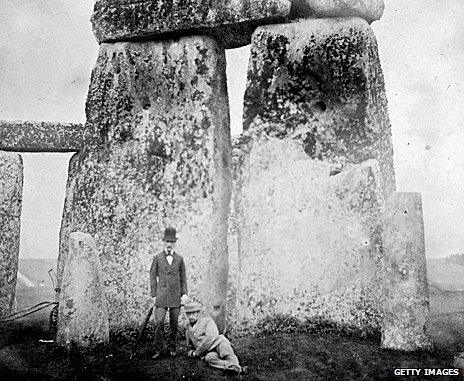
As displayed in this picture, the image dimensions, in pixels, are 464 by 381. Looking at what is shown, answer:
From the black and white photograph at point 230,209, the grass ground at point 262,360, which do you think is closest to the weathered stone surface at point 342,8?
the black and white photograph at point 230,209

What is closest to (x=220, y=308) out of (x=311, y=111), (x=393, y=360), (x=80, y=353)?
(x=80, y=353)

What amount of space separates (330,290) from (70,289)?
2.45 metres

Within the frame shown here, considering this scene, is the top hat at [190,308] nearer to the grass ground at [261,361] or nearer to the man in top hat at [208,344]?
the man in top hat at [208,344]

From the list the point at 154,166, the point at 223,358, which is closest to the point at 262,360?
the point at 223,358

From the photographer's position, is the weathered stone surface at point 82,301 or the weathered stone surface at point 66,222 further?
the weathered stone surface at point 66,222

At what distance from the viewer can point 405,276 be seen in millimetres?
4391

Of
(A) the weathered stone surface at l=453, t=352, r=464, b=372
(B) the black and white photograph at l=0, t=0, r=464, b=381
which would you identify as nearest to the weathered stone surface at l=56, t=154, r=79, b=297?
(B) the black and white photograph at l=0, t=0, r=464, b=381

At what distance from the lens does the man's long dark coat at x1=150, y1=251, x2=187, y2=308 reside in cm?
464

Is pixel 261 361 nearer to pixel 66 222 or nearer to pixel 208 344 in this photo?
pixel 208 344

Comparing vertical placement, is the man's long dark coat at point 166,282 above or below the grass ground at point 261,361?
above

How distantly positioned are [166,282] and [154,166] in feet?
5.21

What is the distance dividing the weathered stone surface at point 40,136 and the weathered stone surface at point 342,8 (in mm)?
3061

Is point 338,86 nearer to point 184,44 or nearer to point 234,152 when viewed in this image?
point 234,152

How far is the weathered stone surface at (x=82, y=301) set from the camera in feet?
15.3
